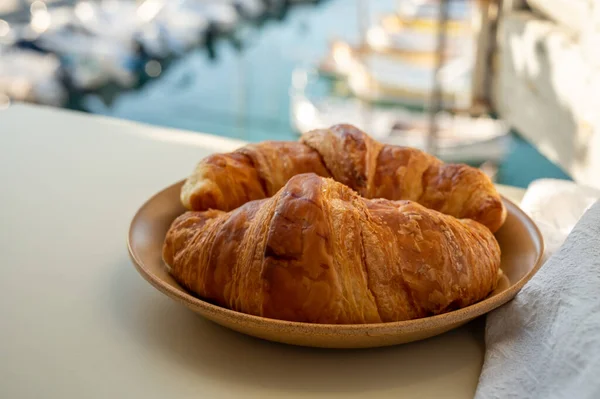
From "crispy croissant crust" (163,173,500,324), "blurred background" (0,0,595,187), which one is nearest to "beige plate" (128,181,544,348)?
"crispy croissant crust" (163,173,500,324)

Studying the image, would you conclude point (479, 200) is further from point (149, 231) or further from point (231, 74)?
point (231, 74)

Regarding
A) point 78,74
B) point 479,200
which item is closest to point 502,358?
point 479,200

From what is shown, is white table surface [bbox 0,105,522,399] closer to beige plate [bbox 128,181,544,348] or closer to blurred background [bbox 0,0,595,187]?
beige plate [bbox 128,181,544,348]

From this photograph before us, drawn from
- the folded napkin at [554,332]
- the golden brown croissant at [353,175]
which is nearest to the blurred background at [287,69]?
the golden brown croissant at [353,175]

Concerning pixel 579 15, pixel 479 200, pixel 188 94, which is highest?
pixel 479 200

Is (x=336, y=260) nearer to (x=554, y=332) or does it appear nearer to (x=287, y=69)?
(x=554, y=332)

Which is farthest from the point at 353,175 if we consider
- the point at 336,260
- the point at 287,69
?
the point at 287,69

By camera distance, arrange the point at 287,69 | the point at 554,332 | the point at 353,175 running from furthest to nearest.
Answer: the point at 287,69 → the point at 353,175 → the point at 554,332
